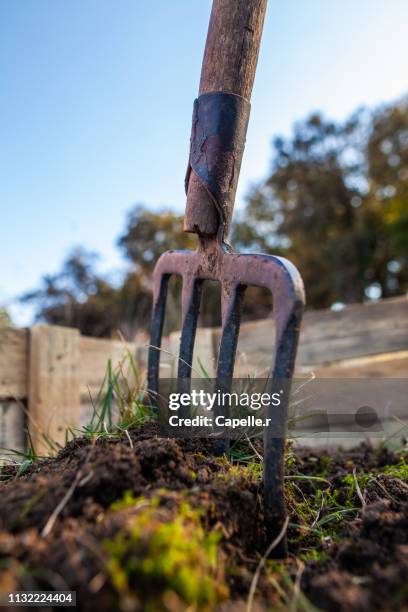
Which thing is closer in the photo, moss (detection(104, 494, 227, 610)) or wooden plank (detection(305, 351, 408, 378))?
→ moss (detection(104, 494, 227, 610))

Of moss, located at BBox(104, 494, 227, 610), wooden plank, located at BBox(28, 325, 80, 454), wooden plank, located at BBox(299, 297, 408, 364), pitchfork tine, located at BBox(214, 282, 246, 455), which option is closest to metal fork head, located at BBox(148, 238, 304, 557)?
pitchfork tine, located at BBox(214, 282, 246, 455)

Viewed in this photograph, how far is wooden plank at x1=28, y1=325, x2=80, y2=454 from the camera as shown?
8.00 ft

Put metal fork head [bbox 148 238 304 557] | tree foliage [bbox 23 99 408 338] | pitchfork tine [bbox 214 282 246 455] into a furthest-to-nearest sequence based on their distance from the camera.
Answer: tree foliage [bbox 23 99 408 338] → pitchfork tine [bbox 214 282 246 455] → metal fork head [bbox 148 238 304 557]

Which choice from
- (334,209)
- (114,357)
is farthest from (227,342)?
(334,209)

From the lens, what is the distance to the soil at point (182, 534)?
2.26ft

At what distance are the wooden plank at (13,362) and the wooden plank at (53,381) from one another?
3 cm

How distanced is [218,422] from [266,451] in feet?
0.90

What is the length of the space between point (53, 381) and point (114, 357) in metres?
0.63

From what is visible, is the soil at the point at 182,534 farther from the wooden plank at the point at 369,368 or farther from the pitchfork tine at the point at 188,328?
the wooden plank at the point at 369,368

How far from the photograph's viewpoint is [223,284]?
54.5 inches

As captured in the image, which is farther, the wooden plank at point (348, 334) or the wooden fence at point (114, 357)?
the wooden plank at point (348, 334)

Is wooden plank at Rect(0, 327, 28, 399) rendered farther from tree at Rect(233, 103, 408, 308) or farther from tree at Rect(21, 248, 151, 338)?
tree at Rect(233, 103, 408, 308)

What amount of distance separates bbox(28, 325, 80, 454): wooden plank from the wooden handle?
1.29m

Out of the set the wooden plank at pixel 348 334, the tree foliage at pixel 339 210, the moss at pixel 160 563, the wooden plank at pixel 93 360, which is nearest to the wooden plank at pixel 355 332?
the wooden plank at pixel 348 334
